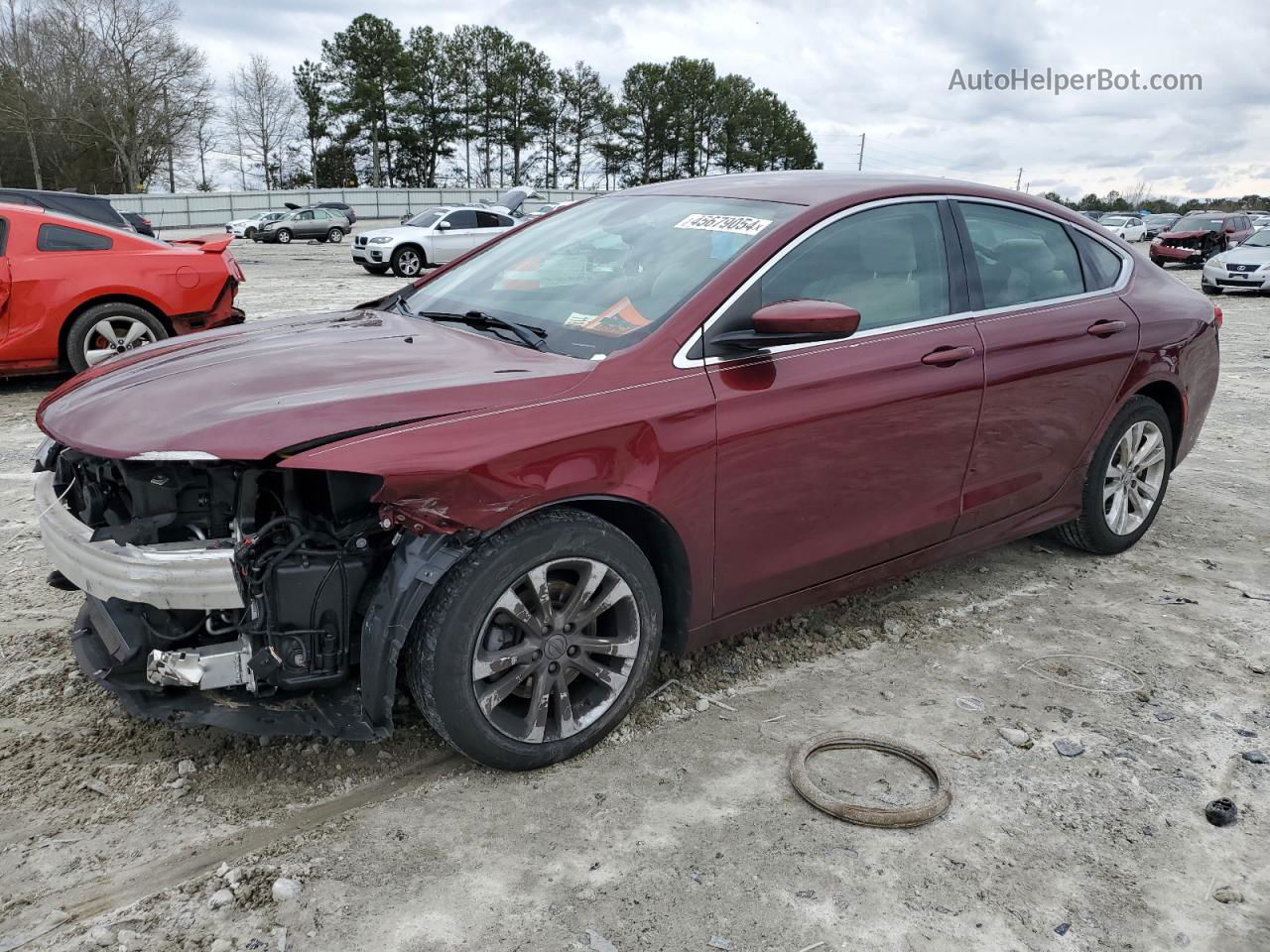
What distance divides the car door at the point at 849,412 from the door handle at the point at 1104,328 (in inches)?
30.5

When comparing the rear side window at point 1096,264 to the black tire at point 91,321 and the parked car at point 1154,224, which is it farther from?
the parked car at point 1154,224

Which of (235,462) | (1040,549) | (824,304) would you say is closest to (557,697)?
(235,462)

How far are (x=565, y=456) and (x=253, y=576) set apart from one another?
84 centimetres

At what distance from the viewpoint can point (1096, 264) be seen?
14.3 feet

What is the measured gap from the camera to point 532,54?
75750 millimetres

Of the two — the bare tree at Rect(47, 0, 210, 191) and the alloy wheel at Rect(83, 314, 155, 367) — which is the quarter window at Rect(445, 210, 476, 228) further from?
the bare tree at Rect(47, 0, 210, 191)

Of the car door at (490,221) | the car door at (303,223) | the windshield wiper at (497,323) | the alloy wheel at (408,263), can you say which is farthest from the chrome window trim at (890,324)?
the car door at (303,223)

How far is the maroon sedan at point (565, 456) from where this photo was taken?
2.54m

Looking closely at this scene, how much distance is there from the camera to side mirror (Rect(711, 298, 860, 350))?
9.53ft

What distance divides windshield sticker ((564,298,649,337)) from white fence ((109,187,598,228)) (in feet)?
127

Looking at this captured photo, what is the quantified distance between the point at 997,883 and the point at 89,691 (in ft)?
9.15

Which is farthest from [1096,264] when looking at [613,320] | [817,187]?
[613,320]

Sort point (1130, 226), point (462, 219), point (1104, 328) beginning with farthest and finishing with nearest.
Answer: point (1130, 226)
point (462, 219)
point (1104, 328)

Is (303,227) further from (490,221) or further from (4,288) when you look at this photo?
(4,288)
